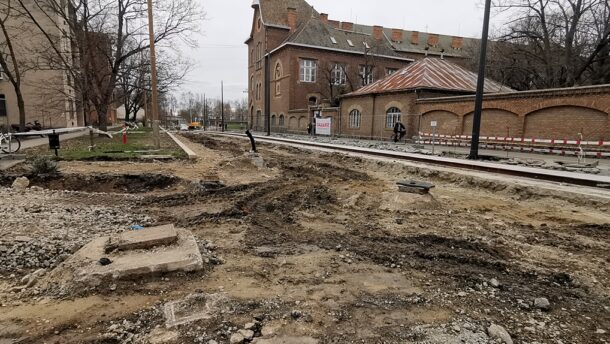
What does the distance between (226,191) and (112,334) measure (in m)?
5.66

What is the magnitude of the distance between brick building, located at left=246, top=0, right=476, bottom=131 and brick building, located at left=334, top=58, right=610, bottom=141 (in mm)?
11455

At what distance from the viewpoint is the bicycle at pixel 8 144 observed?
13.1 m

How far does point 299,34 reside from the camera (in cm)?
4600

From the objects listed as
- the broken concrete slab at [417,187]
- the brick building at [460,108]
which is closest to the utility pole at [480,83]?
the brick building at [460,108]

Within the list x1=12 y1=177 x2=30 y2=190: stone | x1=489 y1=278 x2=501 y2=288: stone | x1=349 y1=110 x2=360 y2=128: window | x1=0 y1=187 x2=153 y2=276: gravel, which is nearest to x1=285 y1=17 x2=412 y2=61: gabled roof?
x1=349 y1=110 x2=360 y2=128: window

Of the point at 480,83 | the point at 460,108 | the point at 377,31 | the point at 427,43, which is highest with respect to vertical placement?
the point at 377,31

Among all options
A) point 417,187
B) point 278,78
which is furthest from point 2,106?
point 417,187

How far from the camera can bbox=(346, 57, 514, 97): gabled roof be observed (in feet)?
86.8

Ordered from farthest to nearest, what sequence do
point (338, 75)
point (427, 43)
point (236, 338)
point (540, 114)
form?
point (427, 43), point (338, 75), point (540, 114), point (236, 338)

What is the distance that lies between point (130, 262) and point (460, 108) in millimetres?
23172

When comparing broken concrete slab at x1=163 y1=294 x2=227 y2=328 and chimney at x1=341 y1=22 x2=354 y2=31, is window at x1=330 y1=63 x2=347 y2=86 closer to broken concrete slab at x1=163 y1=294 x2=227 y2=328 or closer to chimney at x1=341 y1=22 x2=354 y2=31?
chimney at x1=341 y1=22 x2=354 y2=31

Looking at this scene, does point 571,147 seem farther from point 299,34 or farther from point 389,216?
point 299,34

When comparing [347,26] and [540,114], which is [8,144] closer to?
[540,114]

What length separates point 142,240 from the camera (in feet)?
13.8
